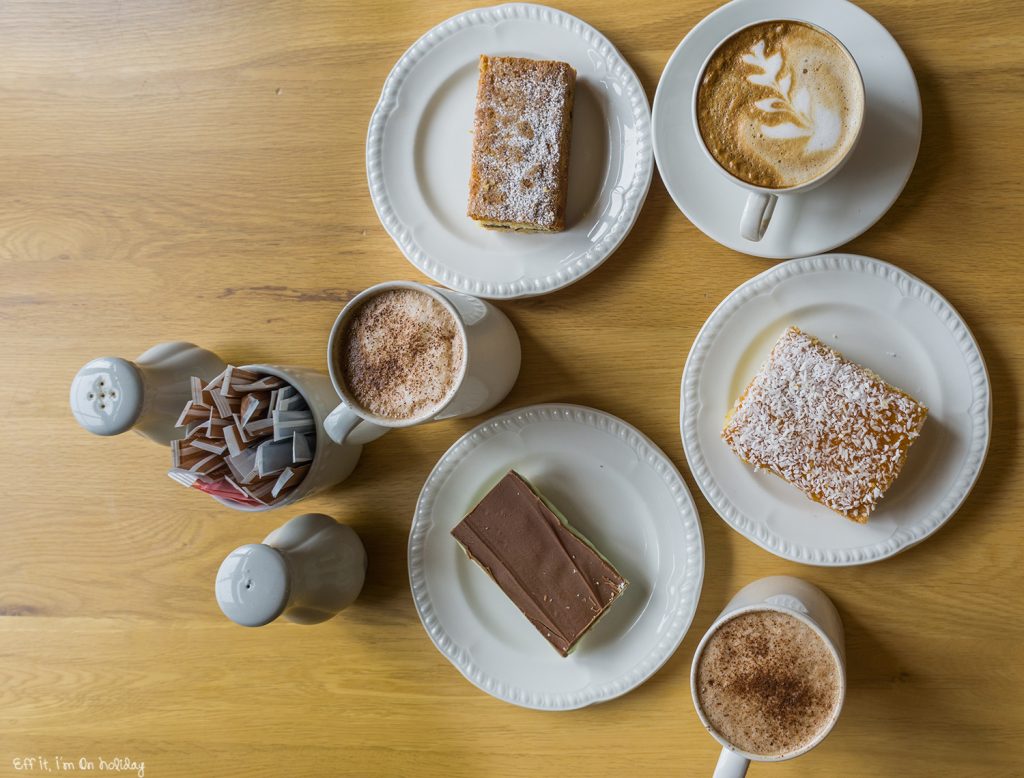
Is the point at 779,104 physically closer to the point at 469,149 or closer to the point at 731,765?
the point at 469,149

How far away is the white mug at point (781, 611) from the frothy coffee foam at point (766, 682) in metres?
0.01

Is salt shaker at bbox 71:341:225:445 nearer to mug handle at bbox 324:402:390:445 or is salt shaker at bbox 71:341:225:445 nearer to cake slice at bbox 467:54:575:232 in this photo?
mug handle at bbox 324:402:390:445

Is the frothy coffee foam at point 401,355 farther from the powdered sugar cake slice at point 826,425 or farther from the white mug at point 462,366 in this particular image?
the powdered sugar cake slice at point 826,425

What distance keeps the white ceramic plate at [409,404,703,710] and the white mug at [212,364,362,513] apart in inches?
7.0

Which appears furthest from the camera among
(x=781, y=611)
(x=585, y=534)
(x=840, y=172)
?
(x=585, y=534)

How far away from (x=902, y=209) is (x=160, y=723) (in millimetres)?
1679

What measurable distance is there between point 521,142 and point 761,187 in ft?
1.34

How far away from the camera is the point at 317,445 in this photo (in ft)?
4.33

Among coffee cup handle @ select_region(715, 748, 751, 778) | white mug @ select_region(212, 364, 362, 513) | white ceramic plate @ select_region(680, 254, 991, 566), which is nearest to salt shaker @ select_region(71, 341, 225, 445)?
white mug @ select_region(212, 364, 362, 513)

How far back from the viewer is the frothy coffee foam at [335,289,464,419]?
1.24 m

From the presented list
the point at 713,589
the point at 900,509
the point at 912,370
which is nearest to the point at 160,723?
the point at 713,589

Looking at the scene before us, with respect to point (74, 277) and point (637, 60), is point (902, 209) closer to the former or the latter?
point (637, 60)

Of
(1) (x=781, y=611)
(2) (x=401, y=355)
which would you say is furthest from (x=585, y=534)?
(2) (x=401, y=355)

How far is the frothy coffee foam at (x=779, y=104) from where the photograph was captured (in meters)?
1.17
